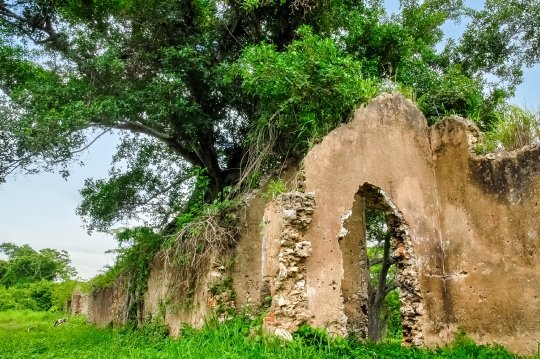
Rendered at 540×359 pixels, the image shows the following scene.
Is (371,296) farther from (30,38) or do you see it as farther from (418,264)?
(30,38)

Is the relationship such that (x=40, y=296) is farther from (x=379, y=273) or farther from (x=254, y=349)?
(x=254, y=349)

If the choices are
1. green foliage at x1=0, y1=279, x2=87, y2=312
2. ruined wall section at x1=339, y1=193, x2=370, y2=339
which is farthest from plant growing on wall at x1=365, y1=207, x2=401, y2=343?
green foliage at x1=0, y1=279, x2=87, y2=312

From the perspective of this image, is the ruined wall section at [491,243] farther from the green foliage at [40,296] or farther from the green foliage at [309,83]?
the green foliage at [40,296]

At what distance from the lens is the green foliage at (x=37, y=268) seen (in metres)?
36.2

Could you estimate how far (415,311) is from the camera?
705cm

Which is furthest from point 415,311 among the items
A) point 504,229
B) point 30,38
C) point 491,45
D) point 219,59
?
point 30,38

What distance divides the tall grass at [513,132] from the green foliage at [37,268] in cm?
3599

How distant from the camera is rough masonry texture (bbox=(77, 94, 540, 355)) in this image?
6188 mm

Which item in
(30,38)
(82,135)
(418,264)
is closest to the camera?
(418,264)

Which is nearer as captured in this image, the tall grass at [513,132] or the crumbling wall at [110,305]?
the tall grass at [513,132]

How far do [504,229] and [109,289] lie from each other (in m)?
11.9

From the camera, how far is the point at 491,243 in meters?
6.80

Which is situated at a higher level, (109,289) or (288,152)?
(288,152)

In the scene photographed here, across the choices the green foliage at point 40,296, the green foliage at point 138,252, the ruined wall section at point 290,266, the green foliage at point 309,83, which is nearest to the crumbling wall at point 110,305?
the green foliage at point 138,252
